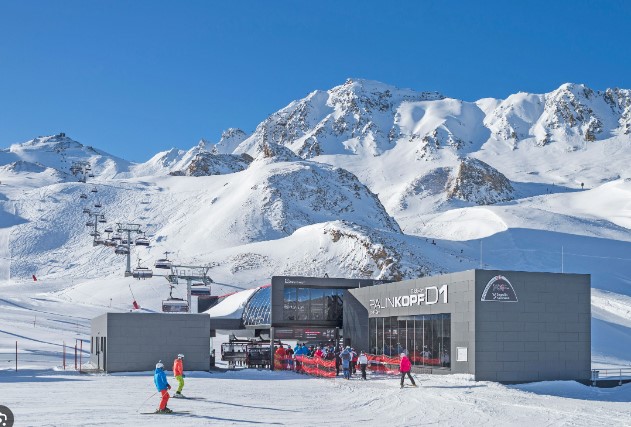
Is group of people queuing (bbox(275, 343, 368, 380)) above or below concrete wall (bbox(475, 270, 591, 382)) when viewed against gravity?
below

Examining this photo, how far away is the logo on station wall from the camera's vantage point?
27.2m

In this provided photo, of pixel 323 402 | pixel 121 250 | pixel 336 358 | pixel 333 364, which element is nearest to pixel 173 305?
pixel 333 364

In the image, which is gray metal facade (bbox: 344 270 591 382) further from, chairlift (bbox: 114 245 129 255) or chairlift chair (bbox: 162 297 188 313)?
chairlift (bbox: 114 245 129 255)

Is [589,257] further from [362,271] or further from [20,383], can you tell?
[20,383]

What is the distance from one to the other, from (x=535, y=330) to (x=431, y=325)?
4066mm

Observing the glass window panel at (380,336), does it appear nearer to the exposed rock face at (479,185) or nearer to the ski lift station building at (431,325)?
the ski lift station building at (431,325)

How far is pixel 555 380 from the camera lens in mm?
27703

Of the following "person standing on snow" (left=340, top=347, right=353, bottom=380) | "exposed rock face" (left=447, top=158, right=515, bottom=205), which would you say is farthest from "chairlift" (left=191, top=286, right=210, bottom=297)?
"exposed rock face" (left=447, top=158, right=515, bottom=205)

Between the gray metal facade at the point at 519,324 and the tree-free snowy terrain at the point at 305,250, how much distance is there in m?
1.16

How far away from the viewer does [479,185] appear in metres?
171

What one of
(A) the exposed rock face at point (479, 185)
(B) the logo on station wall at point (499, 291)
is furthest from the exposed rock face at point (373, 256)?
(A) the exposed rock face at point (479, 185)

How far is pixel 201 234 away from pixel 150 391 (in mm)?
88954

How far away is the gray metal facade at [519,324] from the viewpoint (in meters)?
27.0

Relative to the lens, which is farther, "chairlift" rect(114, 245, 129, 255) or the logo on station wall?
"chairlift" rect(114, 245, 129, 255)
